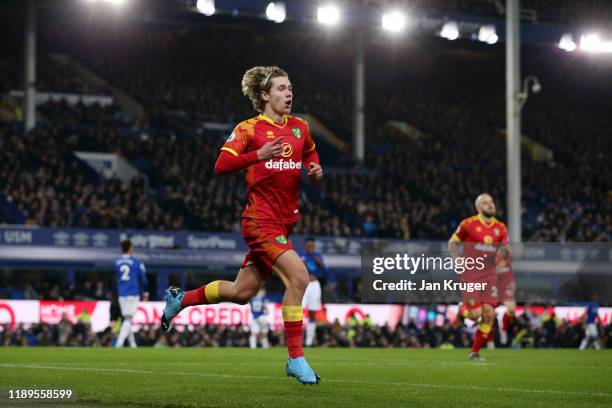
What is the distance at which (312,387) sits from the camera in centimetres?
862

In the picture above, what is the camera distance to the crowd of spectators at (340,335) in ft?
80.6

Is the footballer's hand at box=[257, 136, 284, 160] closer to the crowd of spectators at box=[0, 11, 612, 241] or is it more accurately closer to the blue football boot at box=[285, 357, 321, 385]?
the blue football boot at box=[285, 357, 321, 385]

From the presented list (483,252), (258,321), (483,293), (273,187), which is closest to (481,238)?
(483,252)

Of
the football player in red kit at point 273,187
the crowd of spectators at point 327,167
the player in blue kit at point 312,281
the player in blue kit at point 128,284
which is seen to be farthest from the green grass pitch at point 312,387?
the crowd of spectators at point 327,167

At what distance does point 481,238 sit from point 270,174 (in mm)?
7249

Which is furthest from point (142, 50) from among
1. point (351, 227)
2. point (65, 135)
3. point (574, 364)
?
point (574, 364)

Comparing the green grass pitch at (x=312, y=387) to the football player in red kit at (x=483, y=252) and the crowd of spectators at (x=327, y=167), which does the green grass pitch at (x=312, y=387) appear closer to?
the football player in red kit at (x=483, y=252)

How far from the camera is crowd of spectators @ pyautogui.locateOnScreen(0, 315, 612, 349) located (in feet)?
80.6

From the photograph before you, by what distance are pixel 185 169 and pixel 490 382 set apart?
28.2 metres

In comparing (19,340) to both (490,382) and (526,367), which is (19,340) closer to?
(526,367)

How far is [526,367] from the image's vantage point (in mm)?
13266

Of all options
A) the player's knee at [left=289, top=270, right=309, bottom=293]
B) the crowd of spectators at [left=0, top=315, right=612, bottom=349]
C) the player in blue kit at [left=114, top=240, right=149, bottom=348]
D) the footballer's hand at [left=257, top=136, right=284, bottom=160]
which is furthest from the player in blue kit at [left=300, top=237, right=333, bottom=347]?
the footballer's hand at [left=257, top=136, right=284, bottom=160]

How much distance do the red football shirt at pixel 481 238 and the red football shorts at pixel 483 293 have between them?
0.54 feet

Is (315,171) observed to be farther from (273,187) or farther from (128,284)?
(128,284)
